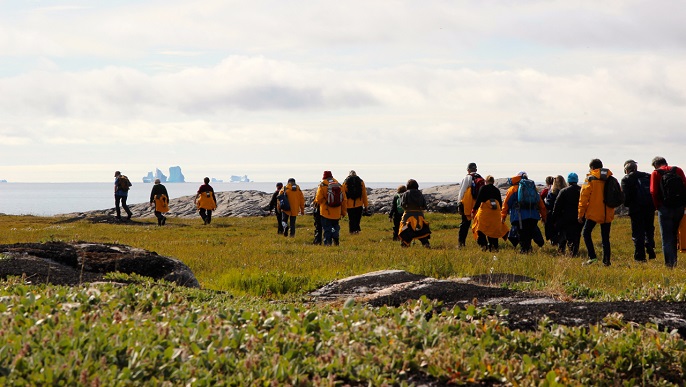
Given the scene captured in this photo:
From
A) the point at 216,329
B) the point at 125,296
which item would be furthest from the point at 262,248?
the point at 216,329

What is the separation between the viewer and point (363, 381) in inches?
212

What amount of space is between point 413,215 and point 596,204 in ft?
17.5

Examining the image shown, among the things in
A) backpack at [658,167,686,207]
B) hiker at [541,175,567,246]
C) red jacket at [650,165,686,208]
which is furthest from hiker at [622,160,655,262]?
hiker at [541,175,567,246]

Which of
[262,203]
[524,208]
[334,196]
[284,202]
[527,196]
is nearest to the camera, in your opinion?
[527,196]

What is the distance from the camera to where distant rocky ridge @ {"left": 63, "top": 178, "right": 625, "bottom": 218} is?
42406 millimetres

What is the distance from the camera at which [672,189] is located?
15.0 m

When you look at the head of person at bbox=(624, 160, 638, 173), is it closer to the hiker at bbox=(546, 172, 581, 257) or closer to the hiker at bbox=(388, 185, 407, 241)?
the hiker at bbox=(546, 172, 581, 257)

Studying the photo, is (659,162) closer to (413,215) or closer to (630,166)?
(630,166)

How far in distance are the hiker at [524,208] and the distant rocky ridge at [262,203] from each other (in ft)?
59.7

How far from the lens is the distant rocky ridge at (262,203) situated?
139ft

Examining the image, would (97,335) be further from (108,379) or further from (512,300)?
(512,300)

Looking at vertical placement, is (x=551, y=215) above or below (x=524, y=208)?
below

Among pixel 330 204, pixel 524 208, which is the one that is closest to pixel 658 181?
pixel 524 208

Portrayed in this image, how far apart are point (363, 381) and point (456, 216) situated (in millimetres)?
31258
